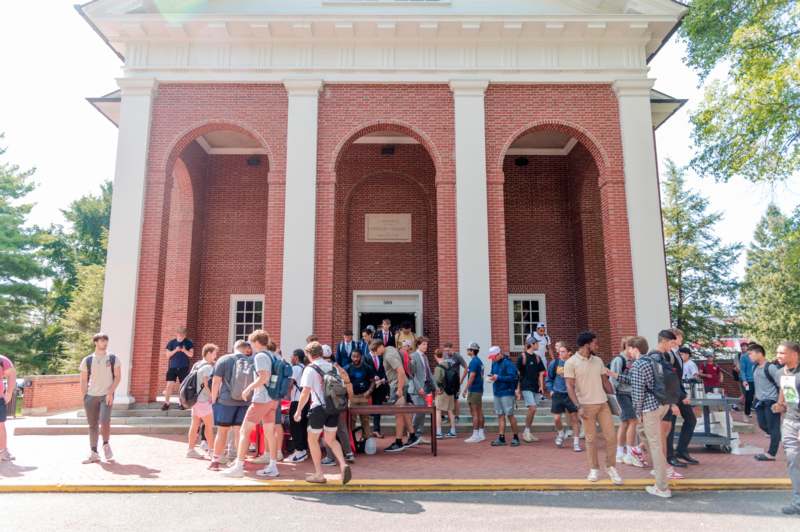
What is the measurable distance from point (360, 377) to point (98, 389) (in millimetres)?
3971

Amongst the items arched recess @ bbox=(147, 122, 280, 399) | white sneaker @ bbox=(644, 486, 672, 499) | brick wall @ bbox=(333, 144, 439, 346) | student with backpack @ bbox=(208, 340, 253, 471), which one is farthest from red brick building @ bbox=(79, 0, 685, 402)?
white sneaker @ bbox=(644, 486, 672, 499)

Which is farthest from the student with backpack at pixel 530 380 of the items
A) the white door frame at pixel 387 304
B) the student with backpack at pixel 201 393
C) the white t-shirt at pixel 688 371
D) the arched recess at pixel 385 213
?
the white door frame at pixel 387 304

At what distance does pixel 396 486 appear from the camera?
6.67m

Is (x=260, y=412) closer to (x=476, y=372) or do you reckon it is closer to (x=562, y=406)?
(x=476, y=372)

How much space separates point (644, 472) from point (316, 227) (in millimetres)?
8836

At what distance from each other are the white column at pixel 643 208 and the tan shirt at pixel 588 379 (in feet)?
22.1

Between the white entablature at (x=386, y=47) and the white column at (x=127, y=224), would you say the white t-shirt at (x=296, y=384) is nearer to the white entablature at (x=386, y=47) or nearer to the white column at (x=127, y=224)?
the white column at (x=127, y=224)

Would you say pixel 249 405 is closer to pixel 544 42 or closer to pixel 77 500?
pixel 77 500

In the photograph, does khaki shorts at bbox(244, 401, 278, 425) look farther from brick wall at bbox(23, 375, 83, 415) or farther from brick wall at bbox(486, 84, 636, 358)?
brick wall at bbox(23, 375, 83, 415)

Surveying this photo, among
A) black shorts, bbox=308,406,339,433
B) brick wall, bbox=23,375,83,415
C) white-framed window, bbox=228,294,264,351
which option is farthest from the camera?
white-framed window, bbox=228,294,264,351

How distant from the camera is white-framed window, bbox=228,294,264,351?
54.8 ft

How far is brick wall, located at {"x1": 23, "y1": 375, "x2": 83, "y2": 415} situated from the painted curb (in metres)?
10.5

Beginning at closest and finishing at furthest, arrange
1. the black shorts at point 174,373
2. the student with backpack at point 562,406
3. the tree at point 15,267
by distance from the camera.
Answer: the student with backpack at point 562,406, the black shorts at point 174,373, the tree at point 15,267

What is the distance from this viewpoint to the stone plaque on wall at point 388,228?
16875mm
